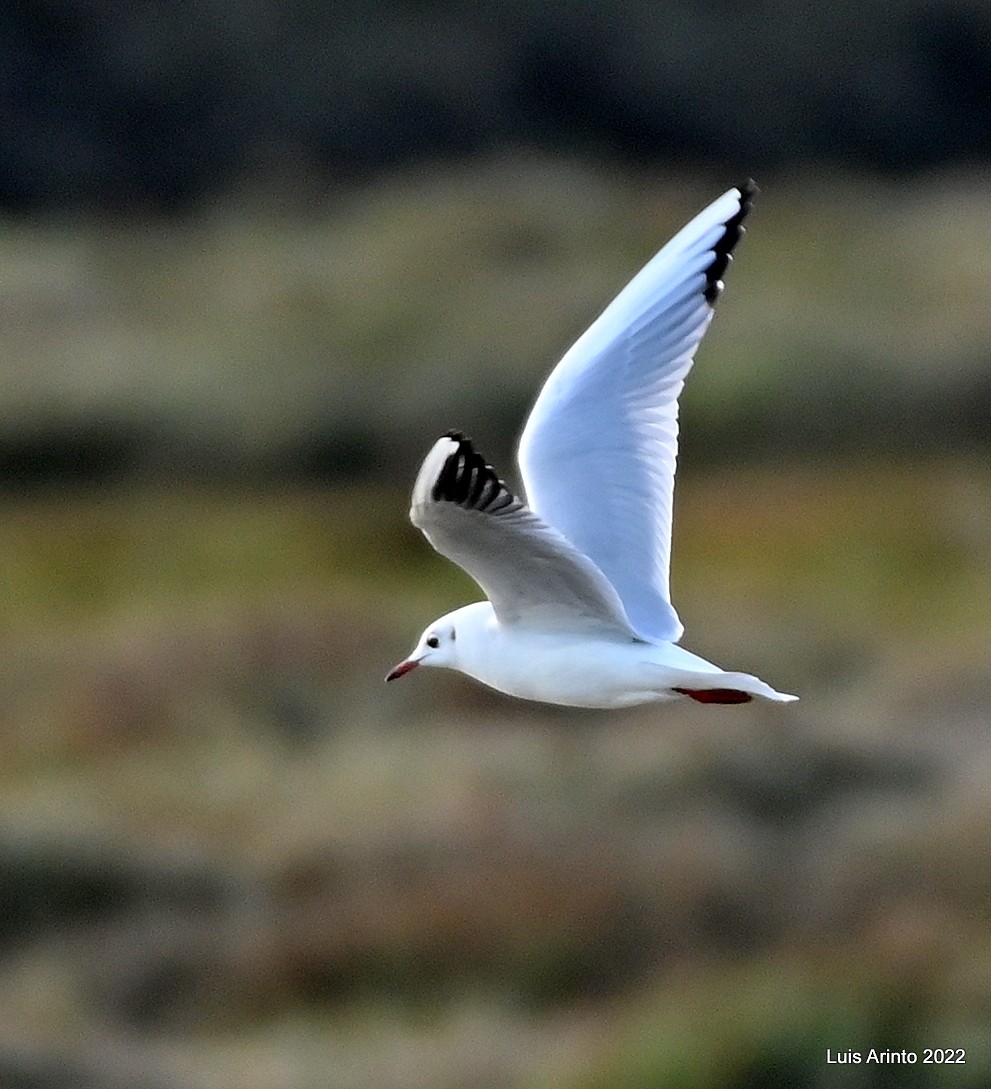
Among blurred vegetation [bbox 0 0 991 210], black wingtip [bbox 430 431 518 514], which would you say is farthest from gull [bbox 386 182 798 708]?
blurred vegetation [bbox 0 0 991 210]

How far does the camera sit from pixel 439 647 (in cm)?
518

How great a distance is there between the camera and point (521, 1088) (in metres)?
8.81

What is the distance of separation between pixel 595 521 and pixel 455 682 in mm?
8430

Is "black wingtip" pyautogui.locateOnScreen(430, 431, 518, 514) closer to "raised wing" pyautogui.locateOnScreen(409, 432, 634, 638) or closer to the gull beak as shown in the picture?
"raised wing" pyautogui.locateOnScreen(409, 432, 634, 638)

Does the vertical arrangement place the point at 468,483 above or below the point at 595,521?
below

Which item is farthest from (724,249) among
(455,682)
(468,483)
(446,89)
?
(446,89)

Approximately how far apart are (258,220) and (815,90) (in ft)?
24.0

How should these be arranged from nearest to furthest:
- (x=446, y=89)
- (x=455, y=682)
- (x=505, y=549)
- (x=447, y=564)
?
(x=505, y=549)
(x=455, y=682)
(x=447, y=564)
(x=446, y=89)

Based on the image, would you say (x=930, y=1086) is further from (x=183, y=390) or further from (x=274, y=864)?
(x=183, y=390)

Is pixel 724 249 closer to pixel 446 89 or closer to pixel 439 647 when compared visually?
pixel 439 647

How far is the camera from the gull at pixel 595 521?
4473mm

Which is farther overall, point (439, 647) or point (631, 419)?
point (631, 419)

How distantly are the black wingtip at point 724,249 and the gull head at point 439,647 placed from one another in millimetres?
853

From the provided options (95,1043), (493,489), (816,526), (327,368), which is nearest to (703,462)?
(816,526)
